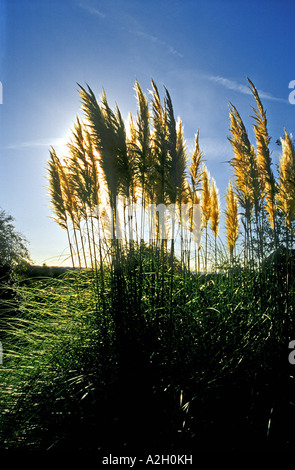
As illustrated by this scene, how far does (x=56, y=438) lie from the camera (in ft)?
7.47

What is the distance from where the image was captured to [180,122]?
3.85 m

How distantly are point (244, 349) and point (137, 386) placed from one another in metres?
0.97

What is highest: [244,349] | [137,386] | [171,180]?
[171,180]

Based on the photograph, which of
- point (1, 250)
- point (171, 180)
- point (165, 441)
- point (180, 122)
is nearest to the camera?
point (165, 441)

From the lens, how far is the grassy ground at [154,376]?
2.22 m

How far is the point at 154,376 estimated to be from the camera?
2.46 metres

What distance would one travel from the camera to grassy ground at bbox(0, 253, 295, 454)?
7.29ft

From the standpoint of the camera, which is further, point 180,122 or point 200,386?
point 180,122

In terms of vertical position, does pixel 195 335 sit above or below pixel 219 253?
below

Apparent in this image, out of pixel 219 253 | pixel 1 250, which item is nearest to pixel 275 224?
pixel 219 253

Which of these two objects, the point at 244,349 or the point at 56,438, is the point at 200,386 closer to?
the point at 244,349

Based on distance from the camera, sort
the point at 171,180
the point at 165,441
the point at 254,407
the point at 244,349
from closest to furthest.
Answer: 1. the point at 165,441
2. the point at 254,407
3. the point at 244,349
4. the point at 171,180
